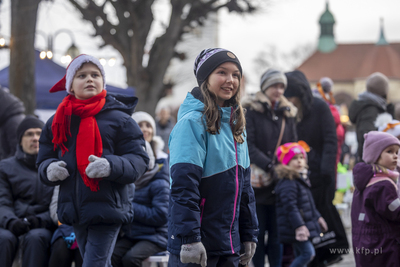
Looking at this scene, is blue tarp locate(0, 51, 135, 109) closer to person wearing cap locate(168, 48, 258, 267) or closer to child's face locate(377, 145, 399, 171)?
child's face locate(377, 145, 399, 171)

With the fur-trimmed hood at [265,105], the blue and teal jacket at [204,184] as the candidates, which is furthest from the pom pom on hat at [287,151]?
the blue and teal jacket at [204,184]

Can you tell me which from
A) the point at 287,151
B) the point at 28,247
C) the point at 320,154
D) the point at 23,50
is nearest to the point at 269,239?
the point at 287,151

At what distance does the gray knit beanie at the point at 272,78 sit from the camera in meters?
5.20

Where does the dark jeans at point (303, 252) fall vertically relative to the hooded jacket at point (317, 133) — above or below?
below

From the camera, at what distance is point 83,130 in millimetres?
3617

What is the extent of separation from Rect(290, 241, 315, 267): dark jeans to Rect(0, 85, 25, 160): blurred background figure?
322 centimetres

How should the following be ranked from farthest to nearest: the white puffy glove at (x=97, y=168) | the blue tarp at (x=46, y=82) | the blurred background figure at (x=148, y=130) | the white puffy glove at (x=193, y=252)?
the blue tarp at (x=46, y=82)
the blurred background figure at (x=148, y=130)
the white puffy glove at (x=97, y=168)
the white puffy glove at (x=193, y=252)

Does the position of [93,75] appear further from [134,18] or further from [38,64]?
[134,18]

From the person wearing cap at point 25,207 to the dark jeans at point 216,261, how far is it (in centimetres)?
202

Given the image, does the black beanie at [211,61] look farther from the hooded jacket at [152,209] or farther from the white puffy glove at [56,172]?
the hooded jacket at [152,209]

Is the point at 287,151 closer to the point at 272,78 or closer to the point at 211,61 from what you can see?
the point at 272,78

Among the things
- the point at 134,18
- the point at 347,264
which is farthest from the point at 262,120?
the point at 134,18

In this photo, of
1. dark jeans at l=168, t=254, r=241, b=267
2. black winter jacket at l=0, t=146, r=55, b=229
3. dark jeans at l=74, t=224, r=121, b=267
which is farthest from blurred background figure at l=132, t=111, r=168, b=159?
dark jeans at l=168, t=254, r=241, b=267

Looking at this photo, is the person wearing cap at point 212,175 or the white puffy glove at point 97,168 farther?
the white puffy glove at point 97,168
